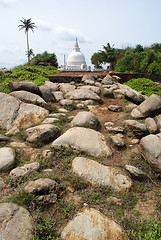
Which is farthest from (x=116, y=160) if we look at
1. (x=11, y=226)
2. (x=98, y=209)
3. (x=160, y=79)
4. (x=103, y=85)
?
(x=160, y=79)

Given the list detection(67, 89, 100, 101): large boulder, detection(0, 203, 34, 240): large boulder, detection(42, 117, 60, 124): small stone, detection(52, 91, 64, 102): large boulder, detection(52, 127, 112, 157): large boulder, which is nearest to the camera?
detection(0, 203, 34, 240): large boulder

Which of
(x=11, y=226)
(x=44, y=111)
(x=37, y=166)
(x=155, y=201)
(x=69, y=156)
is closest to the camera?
(x=11, y=226)

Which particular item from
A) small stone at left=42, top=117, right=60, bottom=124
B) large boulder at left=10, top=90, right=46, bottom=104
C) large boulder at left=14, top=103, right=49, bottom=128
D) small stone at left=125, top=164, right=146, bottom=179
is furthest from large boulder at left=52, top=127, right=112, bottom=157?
large boulder at left=10, top=90, right=46, bottom=104

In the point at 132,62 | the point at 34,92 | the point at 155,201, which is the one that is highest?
the point at 132,62

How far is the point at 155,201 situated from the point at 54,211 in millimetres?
1977

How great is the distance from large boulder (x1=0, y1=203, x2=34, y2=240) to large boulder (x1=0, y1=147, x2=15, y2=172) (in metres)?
1.03

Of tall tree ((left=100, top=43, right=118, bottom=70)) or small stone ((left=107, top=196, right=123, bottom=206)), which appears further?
tall tree ((left=100, top=43, right=118, bottom=70))

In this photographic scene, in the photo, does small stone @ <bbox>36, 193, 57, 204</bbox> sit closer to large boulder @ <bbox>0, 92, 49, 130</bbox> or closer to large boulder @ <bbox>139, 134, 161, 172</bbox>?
large boulder @ <bbox>139, 134, 161, 172</bbox>

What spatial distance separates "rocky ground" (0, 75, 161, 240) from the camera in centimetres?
296

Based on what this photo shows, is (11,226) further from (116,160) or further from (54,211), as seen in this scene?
(116,160)

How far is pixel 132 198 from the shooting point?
369cm

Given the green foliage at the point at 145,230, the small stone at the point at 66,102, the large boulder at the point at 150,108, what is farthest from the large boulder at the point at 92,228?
the small stone at the point at 66,102

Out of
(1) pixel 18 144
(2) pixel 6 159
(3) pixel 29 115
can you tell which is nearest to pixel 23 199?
(2) pixel 6 159

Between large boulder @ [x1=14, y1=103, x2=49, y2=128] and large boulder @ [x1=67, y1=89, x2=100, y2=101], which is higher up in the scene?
large boulder @ [x1=67, y1=89, x2=100, y2=101]
